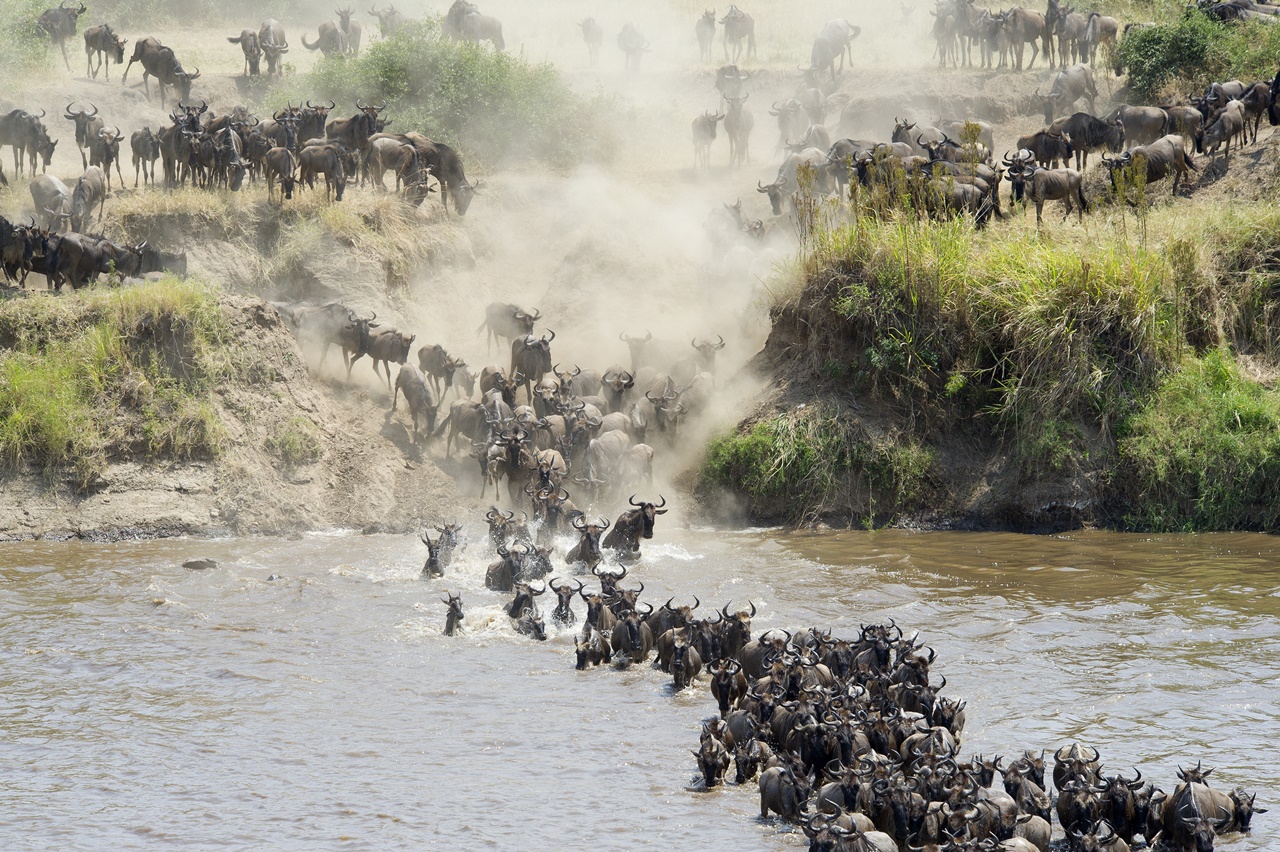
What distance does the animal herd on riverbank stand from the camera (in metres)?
7.66

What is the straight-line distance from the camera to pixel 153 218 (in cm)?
2184

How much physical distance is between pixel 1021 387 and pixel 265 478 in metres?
10.2

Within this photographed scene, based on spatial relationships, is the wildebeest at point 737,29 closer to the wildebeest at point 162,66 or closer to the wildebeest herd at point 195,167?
the wildebeest at point 162,66

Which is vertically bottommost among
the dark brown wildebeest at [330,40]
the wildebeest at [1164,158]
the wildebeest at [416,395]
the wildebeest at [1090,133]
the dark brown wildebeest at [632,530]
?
the dark brown wildebeest at [632,530]

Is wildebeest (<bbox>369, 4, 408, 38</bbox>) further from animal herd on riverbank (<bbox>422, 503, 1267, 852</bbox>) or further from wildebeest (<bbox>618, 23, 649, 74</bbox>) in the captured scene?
animal herd on riverbank (<bbox>422, 503, 1267, 852</bbox>)

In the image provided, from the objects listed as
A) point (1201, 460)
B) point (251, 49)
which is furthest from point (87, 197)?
point (1201, 460)

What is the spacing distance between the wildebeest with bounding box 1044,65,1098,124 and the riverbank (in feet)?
47.5

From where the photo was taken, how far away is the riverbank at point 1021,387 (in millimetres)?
16078

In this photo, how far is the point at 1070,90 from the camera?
3159 cm

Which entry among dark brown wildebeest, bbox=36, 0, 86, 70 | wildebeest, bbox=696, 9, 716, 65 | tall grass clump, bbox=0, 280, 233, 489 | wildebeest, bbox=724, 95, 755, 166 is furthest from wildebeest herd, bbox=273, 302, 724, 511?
wildebeest, bbox=696, 9, 716, 65

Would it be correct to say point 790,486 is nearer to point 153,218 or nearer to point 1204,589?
point 1204,589

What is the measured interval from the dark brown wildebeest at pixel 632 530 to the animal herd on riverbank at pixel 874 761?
3202 millimetres

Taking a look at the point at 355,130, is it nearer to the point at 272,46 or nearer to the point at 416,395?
the point at 416,395

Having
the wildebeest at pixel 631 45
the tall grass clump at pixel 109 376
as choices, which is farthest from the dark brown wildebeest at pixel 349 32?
the tall grass clump at pixel 109 376
